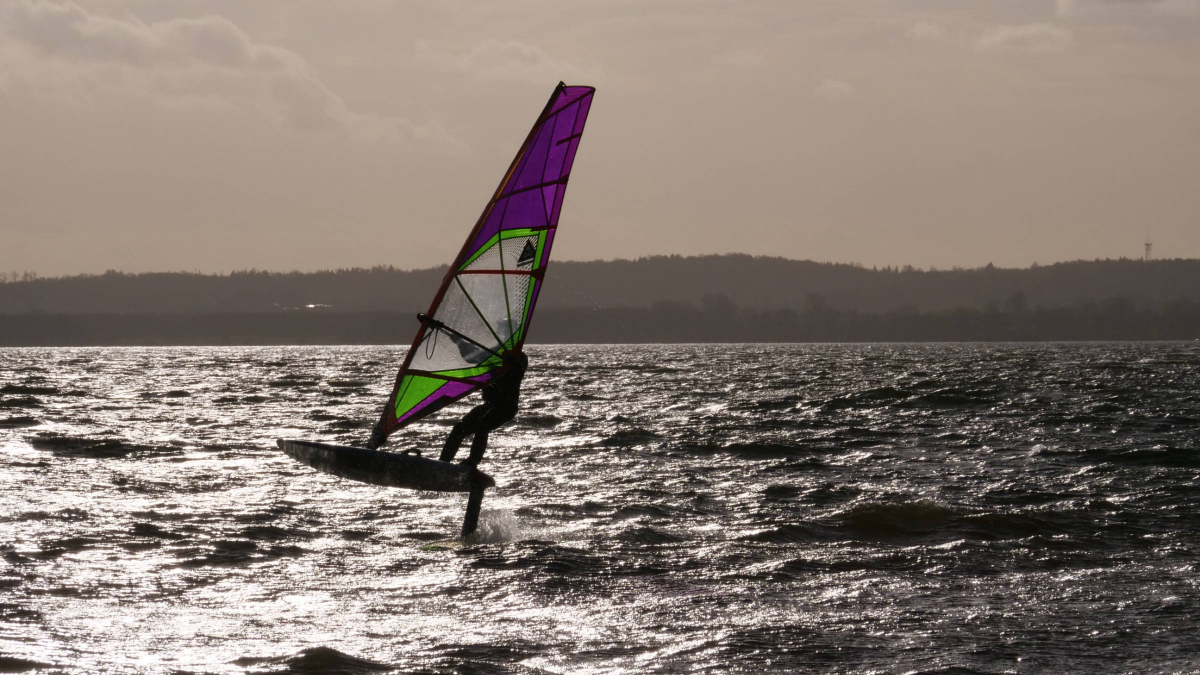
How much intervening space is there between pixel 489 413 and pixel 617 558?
71.3 inches

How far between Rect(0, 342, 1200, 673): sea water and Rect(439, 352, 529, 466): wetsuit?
39.6 inches

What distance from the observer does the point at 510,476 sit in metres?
17.3

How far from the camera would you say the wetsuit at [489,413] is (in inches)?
433

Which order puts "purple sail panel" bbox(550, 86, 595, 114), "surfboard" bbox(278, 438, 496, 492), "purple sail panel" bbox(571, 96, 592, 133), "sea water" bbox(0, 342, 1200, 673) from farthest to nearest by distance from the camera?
"purple sail panel" bbox(571, 96, 592, 133) → "purple sail panel" bbox(550, 86, 595, 114) → "surfboard" bbox(278, 438, 496, 492) → "sea water" bbox(0, 342, 1200, 673)

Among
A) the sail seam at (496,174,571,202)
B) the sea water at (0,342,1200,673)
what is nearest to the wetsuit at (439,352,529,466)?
the sea water at (0,342,1200,673)

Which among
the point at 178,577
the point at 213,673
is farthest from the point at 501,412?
the point at 213,673

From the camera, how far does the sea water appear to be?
7.51 meters

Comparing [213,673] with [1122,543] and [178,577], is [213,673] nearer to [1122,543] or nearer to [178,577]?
[178,577]

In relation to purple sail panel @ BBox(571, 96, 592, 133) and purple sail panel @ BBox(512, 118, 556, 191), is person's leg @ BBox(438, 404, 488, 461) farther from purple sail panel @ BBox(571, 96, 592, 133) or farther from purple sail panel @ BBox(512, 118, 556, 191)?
purple sail panel @ BBox(571, 96, 592, 133)

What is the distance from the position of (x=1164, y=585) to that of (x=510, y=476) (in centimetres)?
975

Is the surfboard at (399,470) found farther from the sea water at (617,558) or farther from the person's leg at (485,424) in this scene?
the sea water at (617,558)

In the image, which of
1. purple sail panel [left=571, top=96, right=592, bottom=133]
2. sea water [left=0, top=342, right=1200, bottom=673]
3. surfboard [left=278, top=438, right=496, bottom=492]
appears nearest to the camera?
sea water [left=0, top=342, right=1200, bottom=673]

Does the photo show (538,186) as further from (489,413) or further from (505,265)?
(489,413)

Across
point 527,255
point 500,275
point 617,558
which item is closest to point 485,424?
point 500,275
